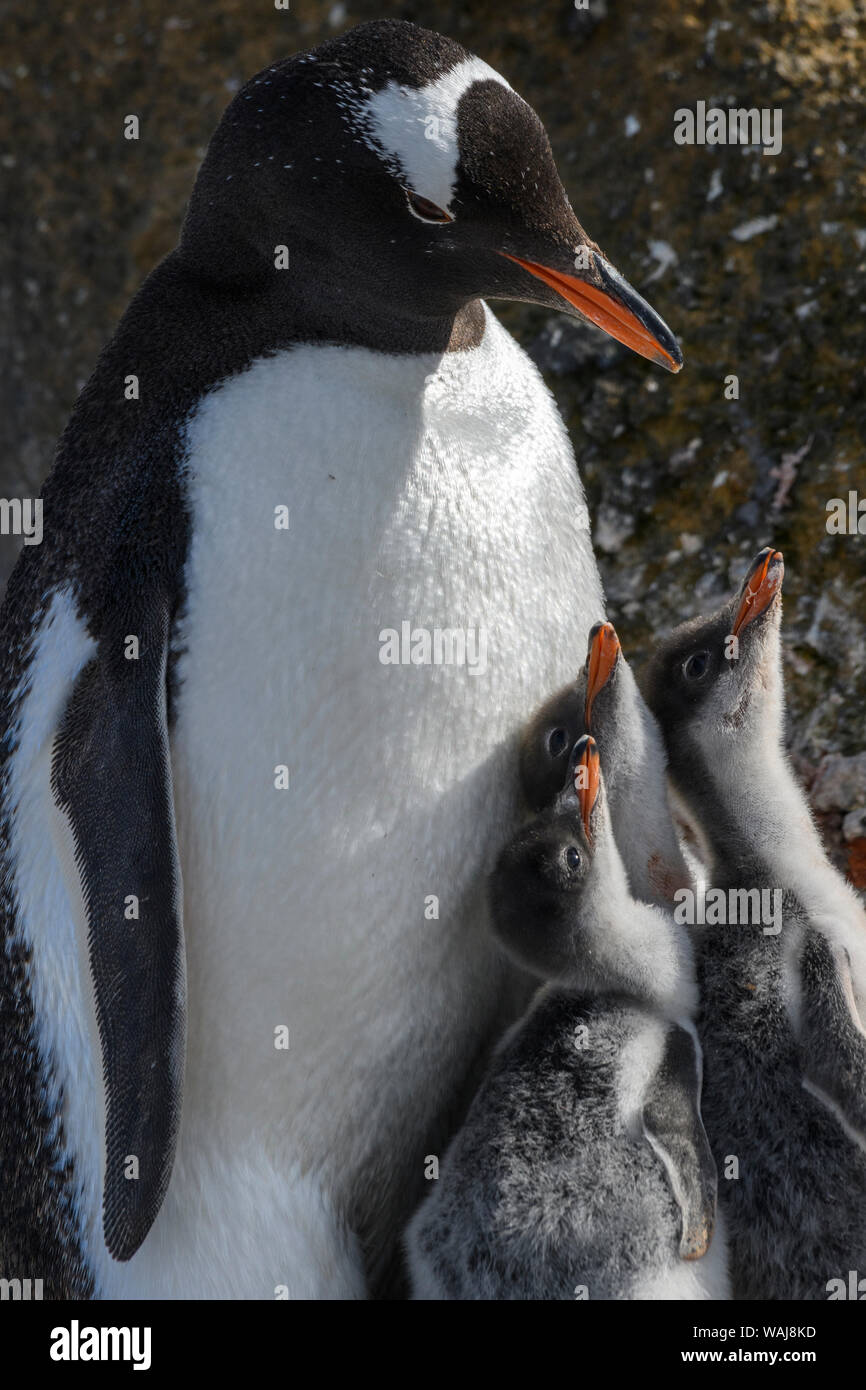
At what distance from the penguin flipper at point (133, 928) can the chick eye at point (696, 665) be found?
0.63 metres

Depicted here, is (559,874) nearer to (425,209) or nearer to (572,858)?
(572,858)

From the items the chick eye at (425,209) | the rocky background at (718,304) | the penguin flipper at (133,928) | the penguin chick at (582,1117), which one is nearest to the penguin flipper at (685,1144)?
the penguin chick at (582,1117)

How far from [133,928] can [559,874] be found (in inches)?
18.1

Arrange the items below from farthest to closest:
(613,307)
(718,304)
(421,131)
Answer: (718,304) < (613,307) < (421,131)

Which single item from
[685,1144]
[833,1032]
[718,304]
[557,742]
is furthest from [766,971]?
[718,304]

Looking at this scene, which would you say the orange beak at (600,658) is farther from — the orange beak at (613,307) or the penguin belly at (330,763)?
the orange beak at (613,307)

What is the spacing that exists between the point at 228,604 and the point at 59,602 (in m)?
0.21

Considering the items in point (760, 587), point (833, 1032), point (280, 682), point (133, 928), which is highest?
point (760, 587)

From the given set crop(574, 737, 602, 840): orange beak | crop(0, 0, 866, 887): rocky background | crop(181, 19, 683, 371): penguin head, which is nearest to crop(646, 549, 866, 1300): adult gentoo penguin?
crop(574, 737, 602, 840): orange beak

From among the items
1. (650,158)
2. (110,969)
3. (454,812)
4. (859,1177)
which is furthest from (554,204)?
(650,158)

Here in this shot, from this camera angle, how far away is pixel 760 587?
5.77 feet

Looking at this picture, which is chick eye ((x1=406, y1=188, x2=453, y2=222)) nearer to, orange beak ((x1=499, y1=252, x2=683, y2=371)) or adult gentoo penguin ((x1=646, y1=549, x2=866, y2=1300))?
orange beak ((x1=499, y1=252, x2=683, y2=371))

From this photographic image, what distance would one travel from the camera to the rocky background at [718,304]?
2465 mm

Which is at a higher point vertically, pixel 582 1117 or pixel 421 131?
pixel 421 131
